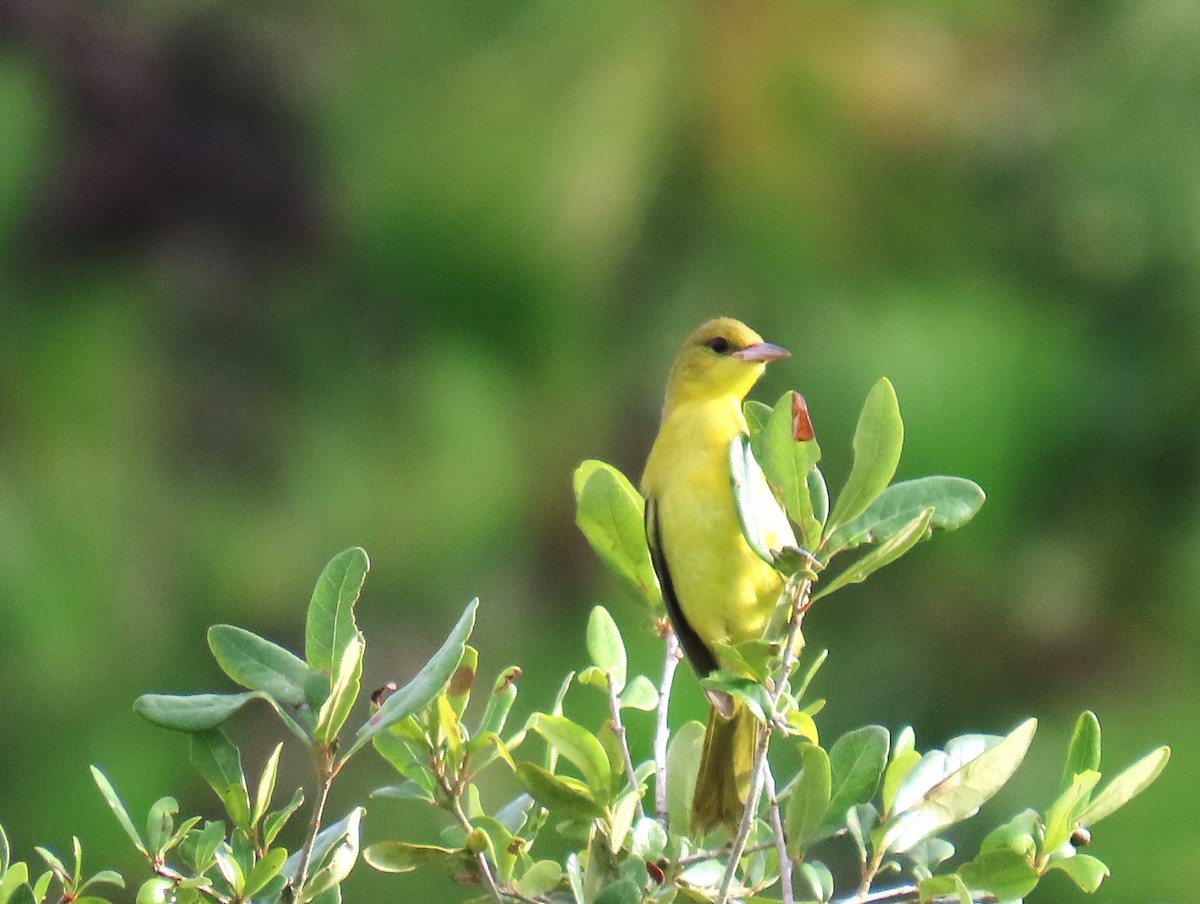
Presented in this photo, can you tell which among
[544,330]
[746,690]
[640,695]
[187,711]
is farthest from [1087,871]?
[544,330]

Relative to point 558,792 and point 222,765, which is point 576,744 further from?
point 222,765

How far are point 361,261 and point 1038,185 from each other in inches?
56.6

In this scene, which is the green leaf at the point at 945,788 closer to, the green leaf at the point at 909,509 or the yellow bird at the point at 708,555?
the green leaf at the point at 909,509

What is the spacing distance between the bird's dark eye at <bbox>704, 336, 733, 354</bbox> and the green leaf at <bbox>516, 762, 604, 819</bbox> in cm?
93

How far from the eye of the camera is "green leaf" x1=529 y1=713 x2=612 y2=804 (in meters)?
1.15

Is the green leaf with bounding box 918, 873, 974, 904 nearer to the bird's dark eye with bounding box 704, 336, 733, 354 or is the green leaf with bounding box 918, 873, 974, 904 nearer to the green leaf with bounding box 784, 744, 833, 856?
the green leaf with bounding box 784, 744, 833, 856

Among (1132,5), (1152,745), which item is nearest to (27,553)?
(1152,745)

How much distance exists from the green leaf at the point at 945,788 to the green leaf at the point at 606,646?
256 millimetres

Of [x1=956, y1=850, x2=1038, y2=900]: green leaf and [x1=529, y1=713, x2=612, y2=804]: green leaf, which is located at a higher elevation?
[x1=529, y1=713, x2=612, y2=804]: green leaf

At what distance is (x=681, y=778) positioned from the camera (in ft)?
4.57

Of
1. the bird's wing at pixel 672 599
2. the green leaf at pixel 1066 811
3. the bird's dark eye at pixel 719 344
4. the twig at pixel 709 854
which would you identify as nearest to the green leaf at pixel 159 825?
the twig at pixel 709 854

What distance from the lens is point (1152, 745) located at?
10.1ft

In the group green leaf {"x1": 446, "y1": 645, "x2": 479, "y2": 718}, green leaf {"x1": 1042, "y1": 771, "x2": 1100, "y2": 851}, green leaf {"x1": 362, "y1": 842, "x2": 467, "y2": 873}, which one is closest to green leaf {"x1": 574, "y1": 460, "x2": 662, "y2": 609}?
green leaf {"x1": 446, "y1": 645, "x2": 479, "y2": 718}

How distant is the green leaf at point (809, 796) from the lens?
1.18 meters
